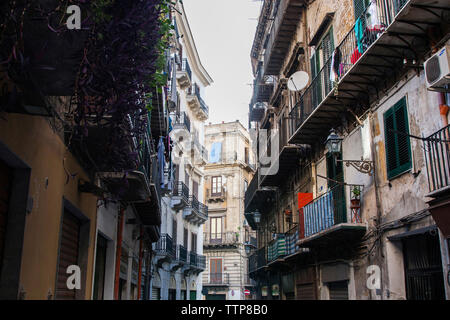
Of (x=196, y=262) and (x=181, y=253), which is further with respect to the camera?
(x=196, y=262)

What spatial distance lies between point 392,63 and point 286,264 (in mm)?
11843

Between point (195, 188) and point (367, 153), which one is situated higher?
point (195, 188)

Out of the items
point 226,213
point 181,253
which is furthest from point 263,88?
point 226,213

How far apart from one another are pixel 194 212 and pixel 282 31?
1714 cm

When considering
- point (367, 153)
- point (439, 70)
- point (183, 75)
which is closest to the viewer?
point (439, 70)

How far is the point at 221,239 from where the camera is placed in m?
46.7

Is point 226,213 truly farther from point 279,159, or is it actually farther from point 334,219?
point 334,219

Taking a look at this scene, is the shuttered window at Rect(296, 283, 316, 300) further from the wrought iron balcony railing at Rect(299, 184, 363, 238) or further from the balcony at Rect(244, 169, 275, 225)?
the balcony at Rect(244, 169, 275, 225)

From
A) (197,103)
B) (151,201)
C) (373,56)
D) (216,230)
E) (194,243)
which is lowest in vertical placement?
(151,201)

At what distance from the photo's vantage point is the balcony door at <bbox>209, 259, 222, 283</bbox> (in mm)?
46213

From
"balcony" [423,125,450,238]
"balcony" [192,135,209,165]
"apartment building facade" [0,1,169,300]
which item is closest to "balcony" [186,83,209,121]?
"balcony" [192,135,209,165]
